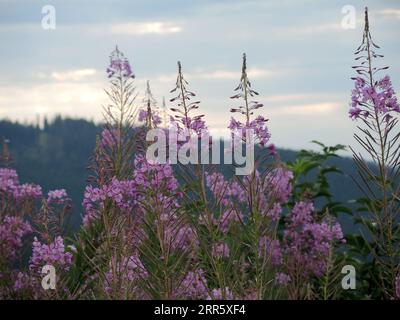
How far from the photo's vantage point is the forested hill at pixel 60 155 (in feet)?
125

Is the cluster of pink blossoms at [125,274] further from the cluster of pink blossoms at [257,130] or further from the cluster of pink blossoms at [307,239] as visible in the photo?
the cluster of pink blossoms at [307,239]

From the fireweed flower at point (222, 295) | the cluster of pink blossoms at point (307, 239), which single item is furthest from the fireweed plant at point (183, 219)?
the cluster of pink blossoms at point (307, 239)

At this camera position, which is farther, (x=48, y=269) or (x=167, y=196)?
(x=48, y=269)

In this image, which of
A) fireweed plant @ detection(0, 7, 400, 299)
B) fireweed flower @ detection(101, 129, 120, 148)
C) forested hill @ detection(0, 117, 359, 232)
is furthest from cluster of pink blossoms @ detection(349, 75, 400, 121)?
forested hill @ detection(0, 117, 359, 232)

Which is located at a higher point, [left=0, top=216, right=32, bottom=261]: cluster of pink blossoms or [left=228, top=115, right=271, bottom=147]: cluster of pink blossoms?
[left=228, top=115, right=271, bottom=147]: cluster of pink blossoms

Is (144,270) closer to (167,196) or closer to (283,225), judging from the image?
(167,196)

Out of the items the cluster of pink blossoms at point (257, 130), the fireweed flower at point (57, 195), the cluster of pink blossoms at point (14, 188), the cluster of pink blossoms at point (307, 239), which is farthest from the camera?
the cluster of pink blossoms at point (14, 188)

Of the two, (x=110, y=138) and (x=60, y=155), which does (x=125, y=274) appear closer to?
(x=110, y=138)

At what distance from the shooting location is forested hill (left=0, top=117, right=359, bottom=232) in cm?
3800

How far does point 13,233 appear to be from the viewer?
5.93 m

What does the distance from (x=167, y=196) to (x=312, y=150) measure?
3.86m

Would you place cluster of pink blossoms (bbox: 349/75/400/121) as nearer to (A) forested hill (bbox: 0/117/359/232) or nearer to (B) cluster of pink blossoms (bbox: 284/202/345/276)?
(B) cluster of pink blossoms (bbox: 284/202/345/276)

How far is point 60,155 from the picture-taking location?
47.1 metres
